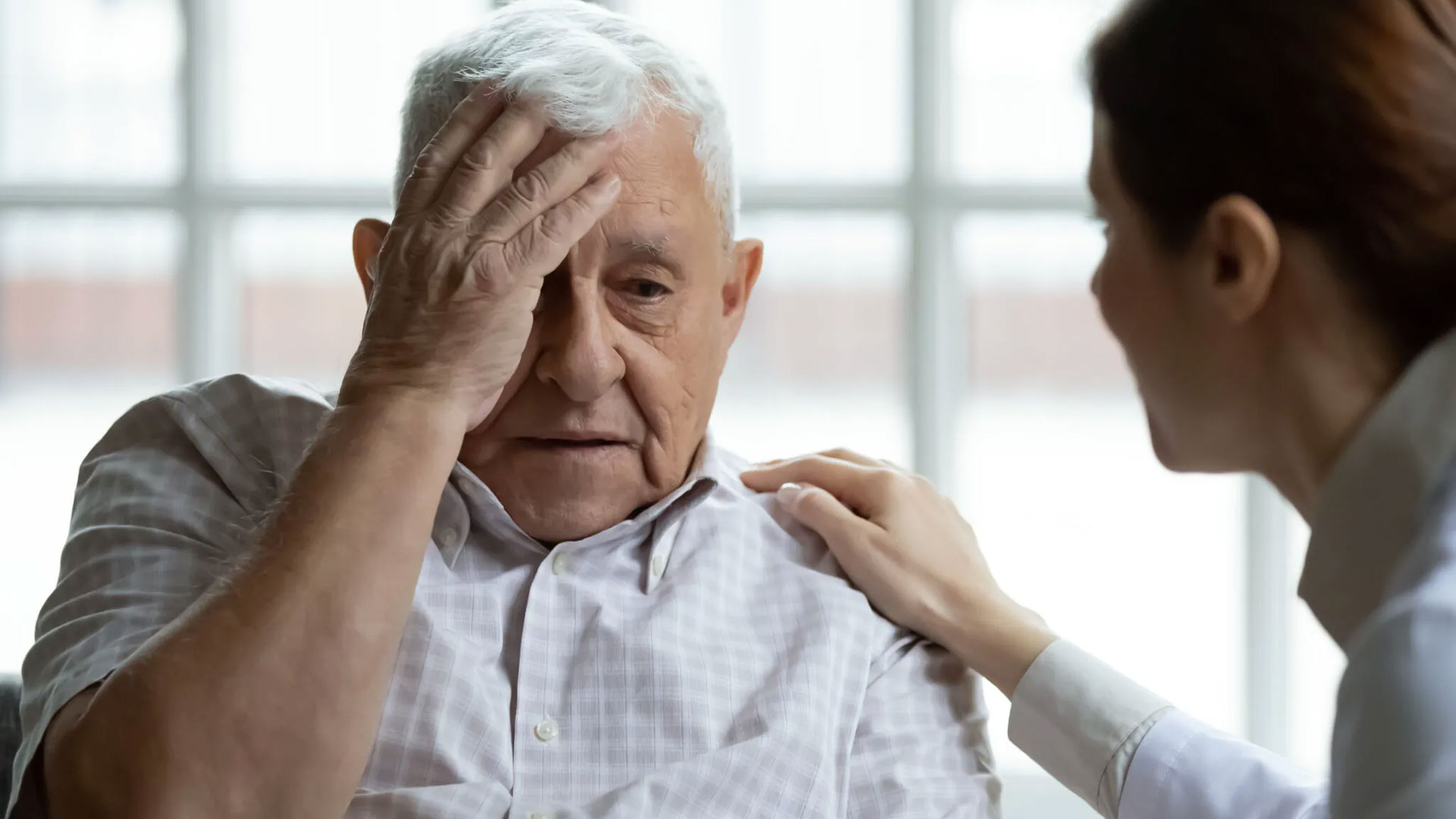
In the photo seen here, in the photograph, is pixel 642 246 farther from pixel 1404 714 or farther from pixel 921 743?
pixel 1404 714

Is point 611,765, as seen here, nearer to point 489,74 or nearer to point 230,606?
point 230,606

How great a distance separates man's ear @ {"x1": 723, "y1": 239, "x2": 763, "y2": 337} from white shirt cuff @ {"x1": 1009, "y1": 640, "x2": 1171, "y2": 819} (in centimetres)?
66

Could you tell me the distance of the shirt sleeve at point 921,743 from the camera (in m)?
1.47

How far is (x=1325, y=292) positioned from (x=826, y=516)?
31.7 inches

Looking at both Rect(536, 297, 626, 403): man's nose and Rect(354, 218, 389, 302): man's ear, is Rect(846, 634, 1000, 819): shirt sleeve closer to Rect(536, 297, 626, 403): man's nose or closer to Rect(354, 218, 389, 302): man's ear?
Rect(536, 297, 626, 403): man's nose

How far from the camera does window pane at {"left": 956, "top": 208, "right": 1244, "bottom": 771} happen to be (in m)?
3.20

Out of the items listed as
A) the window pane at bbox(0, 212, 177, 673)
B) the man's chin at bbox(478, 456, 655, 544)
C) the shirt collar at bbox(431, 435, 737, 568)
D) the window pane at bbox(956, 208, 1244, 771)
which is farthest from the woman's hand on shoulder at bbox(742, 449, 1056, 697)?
the window pane at bbox(0, 212, 177, 673)

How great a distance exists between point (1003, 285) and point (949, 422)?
0.40 m

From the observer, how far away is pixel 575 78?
1.47 m

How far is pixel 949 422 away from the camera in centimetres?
314

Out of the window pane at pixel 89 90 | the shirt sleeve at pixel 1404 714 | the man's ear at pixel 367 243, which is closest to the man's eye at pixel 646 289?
the man's ear at pixel 367 243

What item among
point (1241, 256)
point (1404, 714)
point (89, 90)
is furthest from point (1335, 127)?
point (89, 90)

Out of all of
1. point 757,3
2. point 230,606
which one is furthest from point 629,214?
point 757,3

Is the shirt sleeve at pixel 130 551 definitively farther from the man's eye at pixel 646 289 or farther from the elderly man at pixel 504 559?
the man's eye at pixel 646 289
